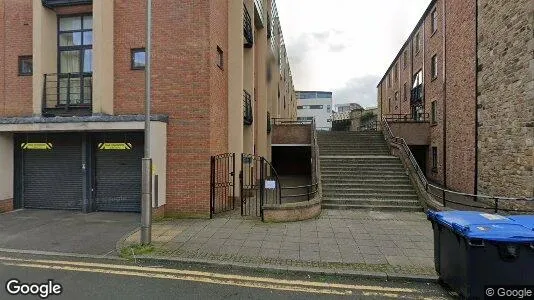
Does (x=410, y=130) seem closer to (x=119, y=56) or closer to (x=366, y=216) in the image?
(x=366, y=216)

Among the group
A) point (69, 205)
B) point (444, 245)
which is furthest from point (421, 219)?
point (69, 205)

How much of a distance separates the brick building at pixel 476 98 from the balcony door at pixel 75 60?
1348 cm


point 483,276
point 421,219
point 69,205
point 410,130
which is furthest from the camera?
point 410,130

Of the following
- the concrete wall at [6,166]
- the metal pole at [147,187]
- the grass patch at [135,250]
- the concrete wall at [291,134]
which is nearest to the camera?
the grass patch at [135,250]

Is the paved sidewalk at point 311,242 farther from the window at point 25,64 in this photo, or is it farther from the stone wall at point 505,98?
the window at point 25,64

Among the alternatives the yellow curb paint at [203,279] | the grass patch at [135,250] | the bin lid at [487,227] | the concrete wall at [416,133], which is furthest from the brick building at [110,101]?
the concrete wall at [416,133]

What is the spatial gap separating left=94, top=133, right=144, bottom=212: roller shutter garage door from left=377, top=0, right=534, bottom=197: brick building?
11.9 meters

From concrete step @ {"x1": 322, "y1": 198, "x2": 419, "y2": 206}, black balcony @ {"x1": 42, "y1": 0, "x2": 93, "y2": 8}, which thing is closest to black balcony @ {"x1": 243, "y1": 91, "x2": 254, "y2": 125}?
concrete step @ {"x1": 322, "y1": 198, "x2": 419, "y2": 206}

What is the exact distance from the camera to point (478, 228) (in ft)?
13.0

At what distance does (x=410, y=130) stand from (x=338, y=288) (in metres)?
16.8

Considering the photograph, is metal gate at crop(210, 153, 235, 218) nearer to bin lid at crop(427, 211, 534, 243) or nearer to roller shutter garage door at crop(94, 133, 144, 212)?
roller shutter garage door at crop(94, 133, 144, 212)

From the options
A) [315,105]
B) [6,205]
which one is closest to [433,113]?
[6,205]

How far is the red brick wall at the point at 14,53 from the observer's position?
1048cm

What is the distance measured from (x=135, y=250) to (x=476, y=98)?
1337cm
